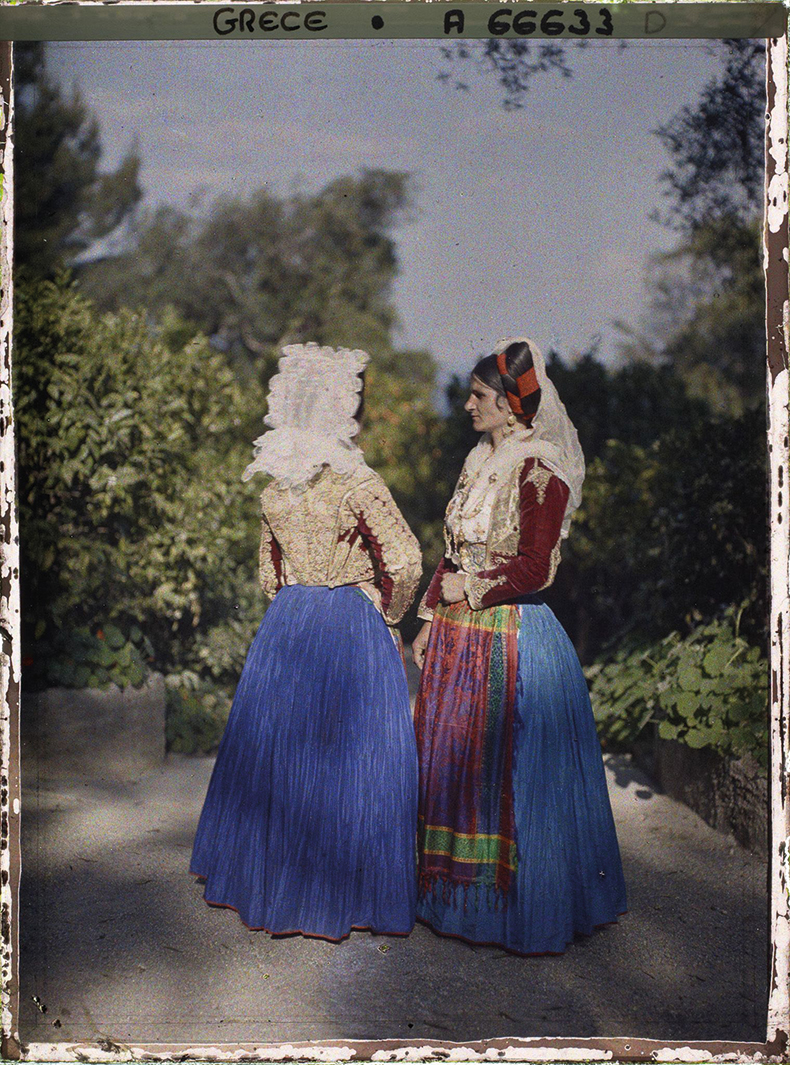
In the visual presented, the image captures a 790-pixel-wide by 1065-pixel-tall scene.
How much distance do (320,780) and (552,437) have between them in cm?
141

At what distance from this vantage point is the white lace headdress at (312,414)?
3.57m

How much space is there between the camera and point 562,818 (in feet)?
11.5

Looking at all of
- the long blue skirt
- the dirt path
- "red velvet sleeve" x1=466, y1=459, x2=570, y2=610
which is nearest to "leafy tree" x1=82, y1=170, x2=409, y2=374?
"red velvet sleeve" x1=466, y1=459, x2=570, y2=610

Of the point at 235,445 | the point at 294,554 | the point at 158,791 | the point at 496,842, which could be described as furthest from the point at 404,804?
the point at 235,445

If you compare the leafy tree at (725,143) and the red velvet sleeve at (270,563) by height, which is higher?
the leafy tree at (725,143)

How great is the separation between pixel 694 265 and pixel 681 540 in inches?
57.2

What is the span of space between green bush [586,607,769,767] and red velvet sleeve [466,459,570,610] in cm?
102

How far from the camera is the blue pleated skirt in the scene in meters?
3.47

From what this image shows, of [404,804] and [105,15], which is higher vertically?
[105,15]

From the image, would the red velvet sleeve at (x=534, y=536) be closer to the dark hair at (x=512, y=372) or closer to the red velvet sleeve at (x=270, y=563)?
the dark hair at (x=512, y=372)

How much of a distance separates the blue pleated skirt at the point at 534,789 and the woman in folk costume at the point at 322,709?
132 millimetres

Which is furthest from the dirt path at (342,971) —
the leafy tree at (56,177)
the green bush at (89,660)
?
the leafy tree at (56,177)

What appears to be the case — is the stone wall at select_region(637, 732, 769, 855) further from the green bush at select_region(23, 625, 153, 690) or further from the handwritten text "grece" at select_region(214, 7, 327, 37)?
the handwritten text "grece" at select_region(214, 7, 327, 37)

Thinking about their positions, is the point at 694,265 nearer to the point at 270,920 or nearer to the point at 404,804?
the point at 404,804
